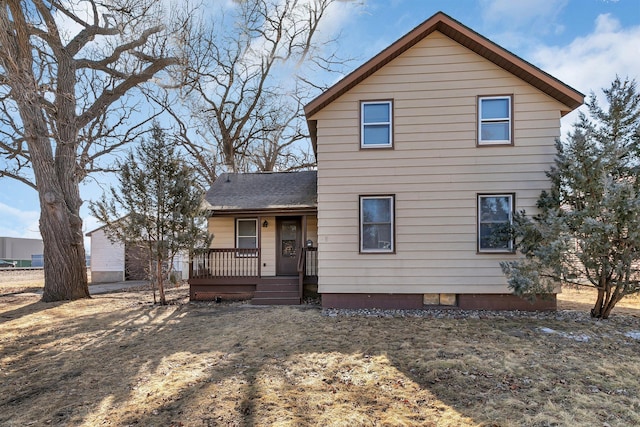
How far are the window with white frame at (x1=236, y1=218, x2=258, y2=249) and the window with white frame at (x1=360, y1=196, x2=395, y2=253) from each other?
4.78 m

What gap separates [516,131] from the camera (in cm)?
872

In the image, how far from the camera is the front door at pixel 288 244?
12164mm

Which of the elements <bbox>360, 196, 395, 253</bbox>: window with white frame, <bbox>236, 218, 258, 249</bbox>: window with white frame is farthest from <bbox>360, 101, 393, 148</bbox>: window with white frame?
<bbox>236, 218, 258, 249</bbox>: window with white frame

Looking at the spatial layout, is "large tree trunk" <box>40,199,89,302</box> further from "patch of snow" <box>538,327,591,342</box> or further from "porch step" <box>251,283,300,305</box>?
"patch of snow" <box>538,327,591,342</box>

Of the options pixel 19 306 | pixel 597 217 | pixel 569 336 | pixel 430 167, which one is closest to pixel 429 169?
pixel 430 167

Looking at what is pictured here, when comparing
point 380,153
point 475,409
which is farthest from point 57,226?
point 475,409

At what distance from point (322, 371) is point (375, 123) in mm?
6321

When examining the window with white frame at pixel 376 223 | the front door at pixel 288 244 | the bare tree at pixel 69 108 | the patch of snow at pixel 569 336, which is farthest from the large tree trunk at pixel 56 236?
the patch of snow at pixel 569 336

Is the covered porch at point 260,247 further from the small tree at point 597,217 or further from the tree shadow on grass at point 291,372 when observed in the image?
the small tree at point 597,217

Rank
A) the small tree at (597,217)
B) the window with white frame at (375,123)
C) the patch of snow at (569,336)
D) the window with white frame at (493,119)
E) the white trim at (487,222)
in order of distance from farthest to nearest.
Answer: the window with white frame at (375,123), the window with white frame at (493,119), the white trim at (487,222), the small tree at (597,217), the patch of snow at (569,336)

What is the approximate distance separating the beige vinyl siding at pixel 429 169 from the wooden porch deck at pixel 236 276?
6.85 ft

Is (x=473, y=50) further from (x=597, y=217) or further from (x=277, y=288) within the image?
(x=277, y=288)

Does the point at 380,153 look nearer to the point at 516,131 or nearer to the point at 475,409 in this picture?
the point at 516,131

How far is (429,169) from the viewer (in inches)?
351
